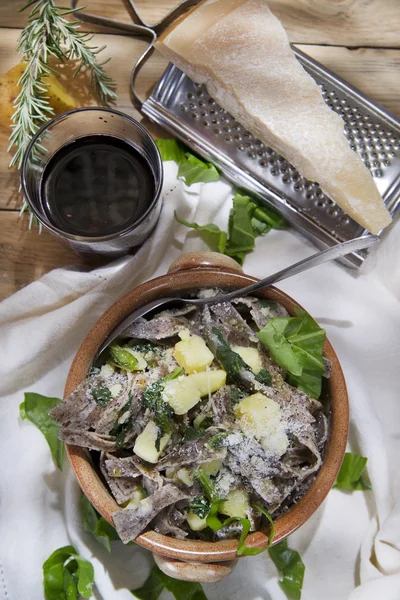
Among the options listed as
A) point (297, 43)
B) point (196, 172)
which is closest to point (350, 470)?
point (196, 172)

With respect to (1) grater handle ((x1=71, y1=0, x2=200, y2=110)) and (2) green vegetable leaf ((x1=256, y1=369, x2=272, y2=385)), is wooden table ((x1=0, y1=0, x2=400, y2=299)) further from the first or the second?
(2) green vegetable leaf ((x1=256, y1=369, x2=272, y2=385))

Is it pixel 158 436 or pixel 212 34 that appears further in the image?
pixel 212 34

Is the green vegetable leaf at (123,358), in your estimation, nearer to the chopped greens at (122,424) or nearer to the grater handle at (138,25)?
the chopped greens at (122,424)

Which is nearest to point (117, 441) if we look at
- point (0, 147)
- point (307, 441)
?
point (307, 441)

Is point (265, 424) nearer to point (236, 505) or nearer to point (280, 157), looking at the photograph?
point (236, 505)

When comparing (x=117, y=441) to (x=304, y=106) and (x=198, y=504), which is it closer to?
(x=198, y=504)
